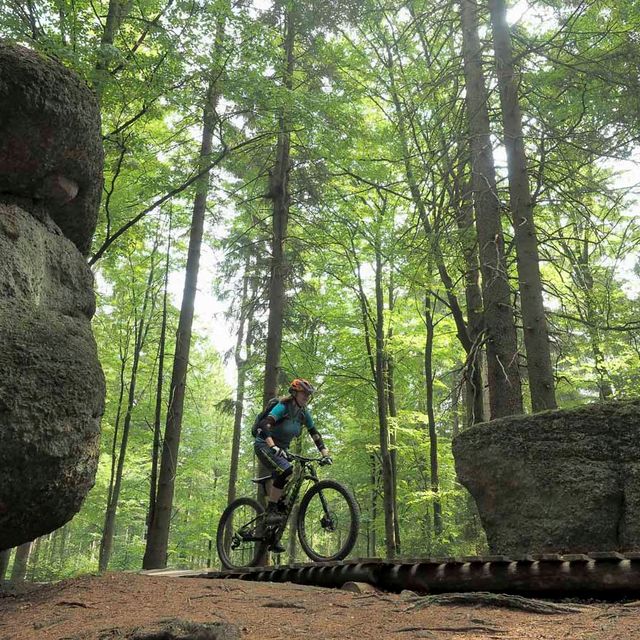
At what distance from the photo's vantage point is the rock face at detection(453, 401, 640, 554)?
14.8 feet

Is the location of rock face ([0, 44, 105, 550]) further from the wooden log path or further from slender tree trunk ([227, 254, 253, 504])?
slender tree trunk ([227, 254, 253, 504])

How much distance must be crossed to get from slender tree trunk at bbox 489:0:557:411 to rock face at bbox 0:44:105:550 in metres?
5.29

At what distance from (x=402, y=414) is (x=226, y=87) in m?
11.0

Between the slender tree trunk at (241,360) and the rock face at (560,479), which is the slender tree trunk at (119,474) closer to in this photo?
the slender tree trunk at (241,360)

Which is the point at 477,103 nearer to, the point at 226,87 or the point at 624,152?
the point at 624,152

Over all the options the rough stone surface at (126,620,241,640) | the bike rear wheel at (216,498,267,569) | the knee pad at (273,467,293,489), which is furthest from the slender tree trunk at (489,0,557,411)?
the rough stone surface at (126,620,241,640)

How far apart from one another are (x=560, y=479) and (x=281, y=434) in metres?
3.61

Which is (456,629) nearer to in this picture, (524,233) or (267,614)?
(267,614)

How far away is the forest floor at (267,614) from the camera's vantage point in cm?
279

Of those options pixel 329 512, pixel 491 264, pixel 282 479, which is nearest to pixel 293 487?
pixel 282 479

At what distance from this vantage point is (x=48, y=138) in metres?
5.17

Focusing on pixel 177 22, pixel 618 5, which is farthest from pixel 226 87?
pixel 618 5

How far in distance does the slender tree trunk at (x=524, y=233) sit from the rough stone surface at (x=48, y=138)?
5.50m

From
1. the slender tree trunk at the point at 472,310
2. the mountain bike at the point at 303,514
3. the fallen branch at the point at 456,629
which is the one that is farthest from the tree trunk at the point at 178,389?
the fallen branch at the point at 456,629
